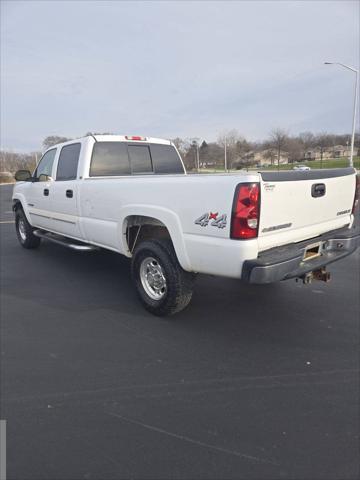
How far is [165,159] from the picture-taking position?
5.96m

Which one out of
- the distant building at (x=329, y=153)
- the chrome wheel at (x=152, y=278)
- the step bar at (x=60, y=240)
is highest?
the distant building at (x=329, y=153)

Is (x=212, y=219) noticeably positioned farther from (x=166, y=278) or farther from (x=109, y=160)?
(x=109, y=160)

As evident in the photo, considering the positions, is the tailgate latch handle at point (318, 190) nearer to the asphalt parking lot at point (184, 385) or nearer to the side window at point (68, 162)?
the asphalt parking lot at point (184, 385)

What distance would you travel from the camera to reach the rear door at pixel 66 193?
5.20 metres

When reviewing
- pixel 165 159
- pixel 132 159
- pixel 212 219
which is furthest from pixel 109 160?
pixel 212 219

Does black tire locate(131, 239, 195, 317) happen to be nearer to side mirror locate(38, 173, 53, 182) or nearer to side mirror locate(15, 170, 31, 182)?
side mirror locate(38, 173, 53, 182)

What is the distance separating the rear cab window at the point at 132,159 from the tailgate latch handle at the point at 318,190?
2.89 metres

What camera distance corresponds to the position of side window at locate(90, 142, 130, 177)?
16.8 ft

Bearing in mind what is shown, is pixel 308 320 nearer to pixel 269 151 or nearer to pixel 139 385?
pixel 139 385

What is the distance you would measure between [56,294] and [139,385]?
2433mm

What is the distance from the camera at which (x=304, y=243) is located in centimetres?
356

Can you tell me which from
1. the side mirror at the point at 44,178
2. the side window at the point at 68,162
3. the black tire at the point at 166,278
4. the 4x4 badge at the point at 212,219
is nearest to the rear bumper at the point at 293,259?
the 4x4 badge at the point at 212,219

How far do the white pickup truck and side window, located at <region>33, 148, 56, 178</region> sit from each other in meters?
0.63

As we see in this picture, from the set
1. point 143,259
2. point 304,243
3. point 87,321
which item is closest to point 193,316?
point 143,259
